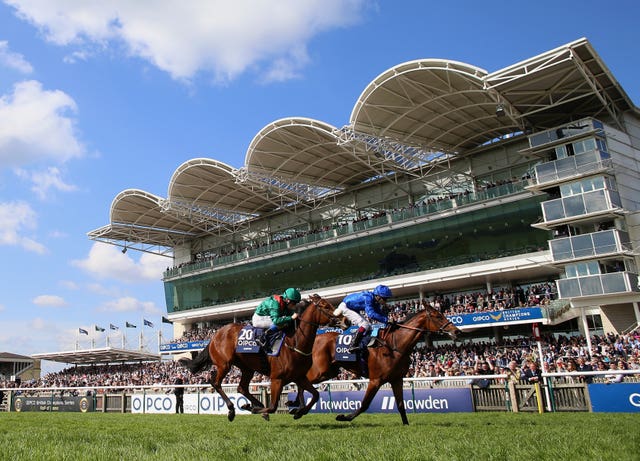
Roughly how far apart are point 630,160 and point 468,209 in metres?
8.81

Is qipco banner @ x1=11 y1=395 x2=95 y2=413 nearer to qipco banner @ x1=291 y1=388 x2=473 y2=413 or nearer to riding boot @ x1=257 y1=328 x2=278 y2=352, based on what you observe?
qipco banner @ x1=291 y1=388 x2=473 y2=413

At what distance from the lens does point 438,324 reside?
27.8 feet

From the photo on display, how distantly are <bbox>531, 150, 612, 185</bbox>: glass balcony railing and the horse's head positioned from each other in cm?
2165

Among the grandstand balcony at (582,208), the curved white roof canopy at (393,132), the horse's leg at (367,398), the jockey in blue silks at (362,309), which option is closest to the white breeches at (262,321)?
the jockey in blue silks at (362,309)

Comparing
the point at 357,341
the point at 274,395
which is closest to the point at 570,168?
the point at 357,341

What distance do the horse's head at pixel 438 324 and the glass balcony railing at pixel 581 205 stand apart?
21099mm

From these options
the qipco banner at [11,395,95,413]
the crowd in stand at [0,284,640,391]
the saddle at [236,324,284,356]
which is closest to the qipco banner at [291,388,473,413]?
the crowd in stand at [0,284,640,391]

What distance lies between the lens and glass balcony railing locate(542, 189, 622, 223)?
26.0 meters

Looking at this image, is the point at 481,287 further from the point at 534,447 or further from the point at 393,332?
the point at 534,447

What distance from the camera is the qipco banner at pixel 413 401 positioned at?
42.3 feet

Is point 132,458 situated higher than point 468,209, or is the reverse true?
point 468,209

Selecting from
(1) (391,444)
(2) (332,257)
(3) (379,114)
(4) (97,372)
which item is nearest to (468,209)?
(3) (379,114)

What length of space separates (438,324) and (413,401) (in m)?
5.77

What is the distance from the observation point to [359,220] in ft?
128
